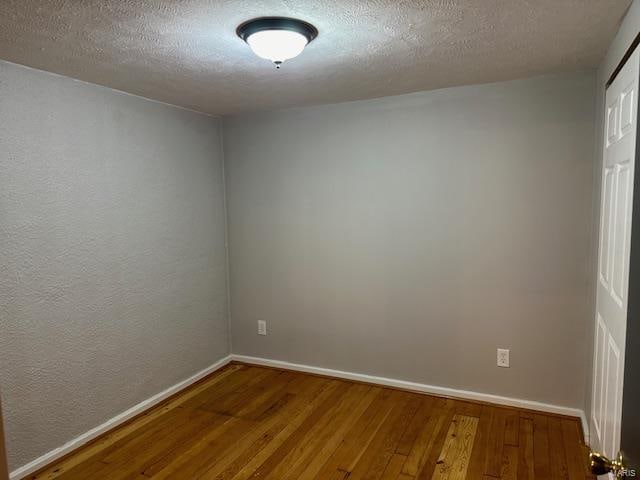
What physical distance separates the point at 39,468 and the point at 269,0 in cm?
269

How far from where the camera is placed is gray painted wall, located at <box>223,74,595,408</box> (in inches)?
109

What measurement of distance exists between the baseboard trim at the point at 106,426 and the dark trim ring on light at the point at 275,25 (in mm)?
2499

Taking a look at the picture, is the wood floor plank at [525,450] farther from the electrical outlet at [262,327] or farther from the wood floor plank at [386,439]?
the electrical outlet at [262,327]

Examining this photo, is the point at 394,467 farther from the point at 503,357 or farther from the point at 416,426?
the point at 503,357

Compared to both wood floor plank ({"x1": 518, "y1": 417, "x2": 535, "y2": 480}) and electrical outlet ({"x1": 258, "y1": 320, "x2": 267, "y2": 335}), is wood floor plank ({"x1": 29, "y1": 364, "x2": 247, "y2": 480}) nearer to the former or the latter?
electrical outlet ({"x1": 258, "y1": 320, "x2": 267, "y2": 335})

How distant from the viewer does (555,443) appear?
101 inches

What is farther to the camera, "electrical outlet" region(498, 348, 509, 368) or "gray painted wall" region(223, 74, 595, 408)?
"electrical outlet" region(498, 348, 509, 368)

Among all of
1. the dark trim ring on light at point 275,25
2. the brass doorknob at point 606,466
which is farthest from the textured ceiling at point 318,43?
the brass doorknob at point 606,466

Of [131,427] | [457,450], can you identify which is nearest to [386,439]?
[457,450]

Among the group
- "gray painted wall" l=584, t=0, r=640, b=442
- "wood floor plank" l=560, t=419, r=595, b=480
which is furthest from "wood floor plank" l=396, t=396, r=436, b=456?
"gray painted wall" l=584, t=0, r=640, b=442

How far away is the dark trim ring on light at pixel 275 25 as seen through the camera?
1755mm

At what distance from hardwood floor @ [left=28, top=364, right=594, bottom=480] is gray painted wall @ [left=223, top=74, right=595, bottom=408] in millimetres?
311

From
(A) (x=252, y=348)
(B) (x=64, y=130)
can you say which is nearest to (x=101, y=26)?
(B) (x=64, y=130)

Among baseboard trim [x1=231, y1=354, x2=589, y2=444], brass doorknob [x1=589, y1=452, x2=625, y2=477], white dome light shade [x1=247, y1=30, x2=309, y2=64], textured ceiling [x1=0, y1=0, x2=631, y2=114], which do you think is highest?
textured ceiling [x1=0, y1=0, x2=631, y2=114]
